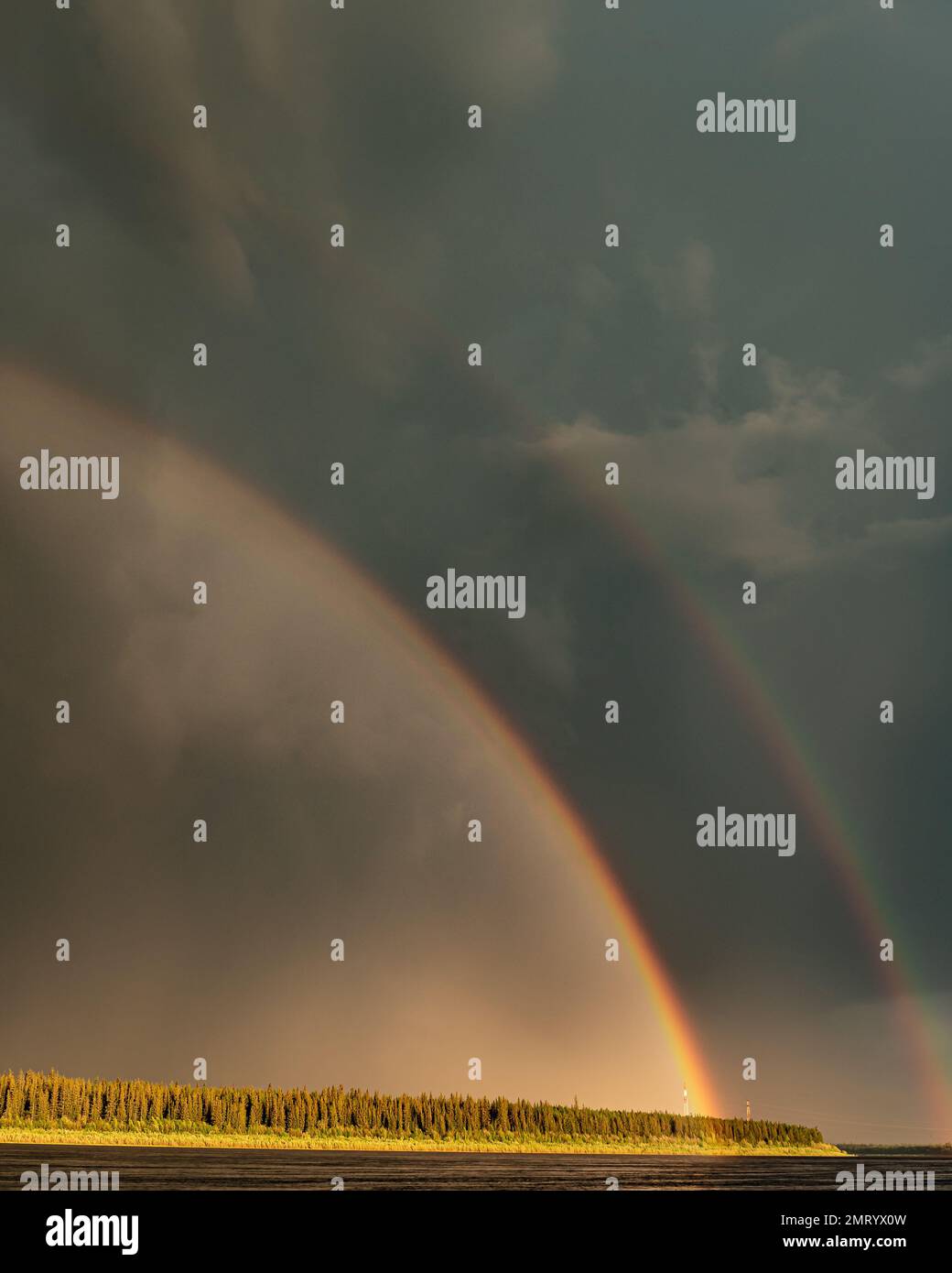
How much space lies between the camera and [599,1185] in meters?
129
